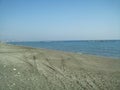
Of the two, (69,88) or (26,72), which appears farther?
(26,72)

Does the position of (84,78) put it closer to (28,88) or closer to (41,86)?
(41,86)

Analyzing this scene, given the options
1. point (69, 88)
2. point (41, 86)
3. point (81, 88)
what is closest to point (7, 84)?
point (41, 86)

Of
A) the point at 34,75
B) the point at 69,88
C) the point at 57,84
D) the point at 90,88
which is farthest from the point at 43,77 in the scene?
the point at 90,88

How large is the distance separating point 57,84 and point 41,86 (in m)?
0.76

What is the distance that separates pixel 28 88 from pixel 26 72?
8.10 ft

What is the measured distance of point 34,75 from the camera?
8711 mm

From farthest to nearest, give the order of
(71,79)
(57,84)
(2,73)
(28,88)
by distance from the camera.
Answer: (2,73) → (71,79) → (57,84) → (28,88)

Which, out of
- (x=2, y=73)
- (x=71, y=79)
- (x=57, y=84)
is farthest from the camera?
(x=2, y=73)

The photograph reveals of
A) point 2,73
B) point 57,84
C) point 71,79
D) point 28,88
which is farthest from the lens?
point 2,73

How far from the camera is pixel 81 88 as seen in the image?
7.06 meters

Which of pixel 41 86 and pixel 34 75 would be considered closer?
pixel 41 86

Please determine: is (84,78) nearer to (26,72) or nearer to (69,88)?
(69,88)

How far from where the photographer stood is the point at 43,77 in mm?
8438

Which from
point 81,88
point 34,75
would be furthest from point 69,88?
point 34,75
